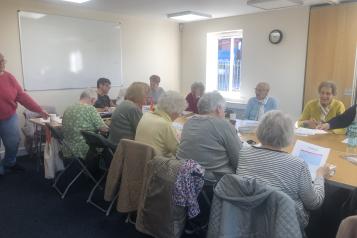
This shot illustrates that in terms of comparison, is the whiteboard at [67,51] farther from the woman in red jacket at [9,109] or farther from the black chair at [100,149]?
the black chair at [100,149]

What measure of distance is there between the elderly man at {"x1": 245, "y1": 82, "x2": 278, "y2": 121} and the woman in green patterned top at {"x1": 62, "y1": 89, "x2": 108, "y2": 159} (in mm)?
1846

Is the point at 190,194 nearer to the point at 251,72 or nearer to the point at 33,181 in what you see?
the point at 33,181

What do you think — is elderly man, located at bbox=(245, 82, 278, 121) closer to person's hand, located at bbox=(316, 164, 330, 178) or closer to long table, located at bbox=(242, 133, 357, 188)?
long table, located at bbox=(242, 133, 357, 188)

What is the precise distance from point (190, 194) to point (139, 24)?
4724 millimetres

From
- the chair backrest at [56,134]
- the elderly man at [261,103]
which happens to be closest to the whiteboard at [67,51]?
the chair backrest at [56,134]

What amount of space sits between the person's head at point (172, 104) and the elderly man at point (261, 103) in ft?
5.02

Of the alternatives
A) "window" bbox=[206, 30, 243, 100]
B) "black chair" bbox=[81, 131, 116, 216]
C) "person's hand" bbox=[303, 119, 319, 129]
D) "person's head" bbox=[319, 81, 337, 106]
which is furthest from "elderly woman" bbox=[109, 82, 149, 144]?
"window" bbox=[206, 30, 243, 100]

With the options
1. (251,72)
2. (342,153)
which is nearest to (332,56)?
(251,72)

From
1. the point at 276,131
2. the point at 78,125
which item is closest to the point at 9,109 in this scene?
the point at 78,125

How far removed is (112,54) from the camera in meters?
5.55

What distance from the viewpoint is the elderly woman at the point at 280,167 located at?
5.03 feet

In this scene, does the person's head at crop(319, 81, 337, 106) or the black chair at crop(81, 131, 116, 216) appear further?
the person's head at crop(319, 81, 337, 106)

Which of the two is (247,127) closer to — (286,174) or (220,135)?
(220,135)

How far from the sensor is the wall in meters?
4.38
